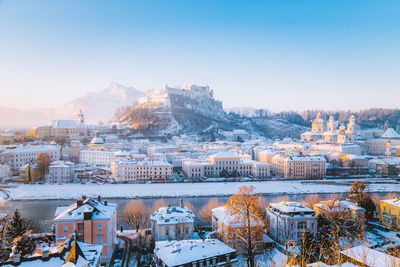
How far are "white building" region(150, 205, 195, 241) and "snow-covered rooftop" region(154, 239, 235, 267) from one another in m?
1.47

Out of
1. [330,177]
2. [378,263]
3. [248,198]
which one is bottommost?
[330,177]

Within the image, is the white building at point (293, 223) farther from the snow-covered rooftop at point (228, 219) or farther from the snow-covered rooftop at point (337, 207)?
the snow-covered rooftop at point (337, 207)

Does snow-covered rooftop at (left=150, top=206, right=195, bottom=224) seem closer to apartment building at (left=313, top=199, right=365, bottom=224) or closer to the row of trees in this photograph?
the row of trees

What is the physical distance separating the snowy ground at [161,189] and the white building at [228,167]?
2.71 meters

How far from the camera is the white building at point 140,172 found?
925 inches

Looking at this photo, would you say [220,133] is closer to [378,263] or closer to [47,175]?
[47,175]

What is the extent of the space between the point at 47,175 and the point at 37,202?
7775 mm

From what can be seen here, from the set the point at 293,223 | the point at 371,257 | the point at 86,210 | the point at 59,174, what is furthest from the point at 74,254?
the point at 59,174

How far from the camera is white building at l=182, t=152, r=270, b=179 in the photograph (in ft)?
85.4

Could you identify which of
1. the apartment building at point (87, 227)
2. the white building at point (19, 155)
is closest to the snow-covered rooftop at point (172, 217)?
the apartment building at point (87, 227)

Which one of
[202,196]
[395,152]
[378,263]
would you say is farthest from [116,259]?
[395,152]

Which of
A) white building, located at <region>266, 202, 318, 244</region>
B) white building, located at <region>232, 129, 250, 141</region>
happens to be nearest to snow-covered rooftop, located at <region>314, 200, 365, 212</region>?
white building, located at <region>266, 202, 318, 244</region>

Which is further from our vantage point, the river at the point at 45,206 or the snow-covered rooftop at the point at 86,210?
the river at the point at 45,206

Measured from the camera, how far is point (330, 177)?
2708 cm
